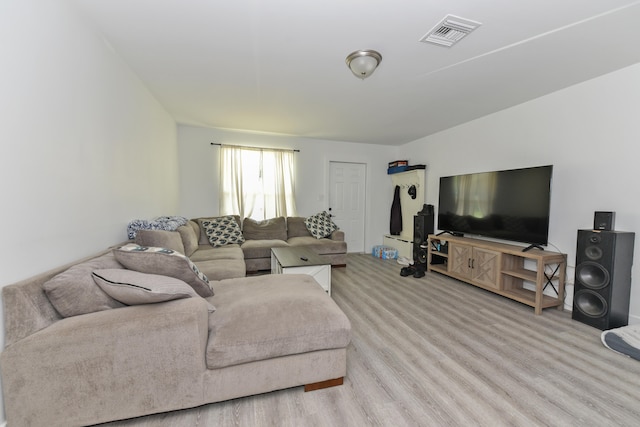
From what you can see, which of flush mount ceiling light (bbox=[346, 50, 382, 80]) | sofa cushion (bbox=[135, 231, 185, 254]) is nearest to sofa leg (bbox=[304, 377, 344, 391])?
sofa cushion (bbox=[135, 231, 185, 254])

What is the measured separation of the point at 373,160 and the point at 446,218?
2.17 meters

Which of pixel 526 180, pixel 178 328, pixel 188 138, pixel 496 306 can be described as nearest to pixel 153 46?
pixel 178 328

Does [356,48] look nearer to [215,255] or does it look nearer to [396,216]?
[215,255]

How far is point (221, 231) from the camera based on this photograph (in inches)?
162

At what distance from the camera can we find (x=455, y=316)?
252 cm

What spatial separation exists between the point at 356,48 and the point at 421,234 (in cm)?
318

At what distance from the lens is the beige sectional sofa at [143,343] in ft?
3.63

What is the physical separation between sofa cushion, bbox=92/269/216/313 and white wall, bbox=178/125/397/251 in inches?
138

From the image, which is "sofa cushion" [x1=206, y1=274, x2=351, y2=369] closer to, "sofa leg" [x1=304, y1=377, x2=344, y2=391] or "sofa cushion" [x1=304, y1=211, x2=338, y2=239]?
"sofa leg" [x1=304, y1=377, x2=344, y2=391]

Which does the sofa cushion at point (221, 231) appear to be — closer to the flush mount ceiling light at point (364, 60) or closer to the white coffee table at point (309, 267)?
the white coffee table at point (309, 267)

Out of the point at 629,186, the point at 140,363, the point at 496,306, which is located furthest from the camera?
the point at 496,306

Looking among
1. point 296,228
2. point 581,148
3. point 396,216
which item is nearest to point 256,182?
point 296,228

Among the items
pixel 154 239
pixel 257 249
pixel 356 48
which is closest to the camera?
pixel 356 48

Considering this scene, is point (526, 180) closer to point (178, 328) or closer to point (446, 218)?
point (446, 218)
